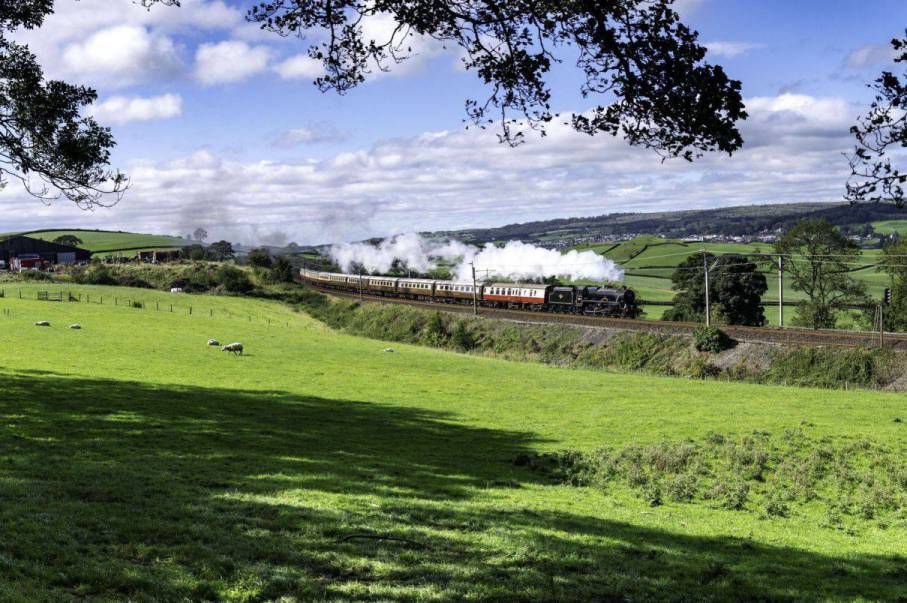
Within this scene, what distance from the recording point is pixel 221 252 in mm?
186500

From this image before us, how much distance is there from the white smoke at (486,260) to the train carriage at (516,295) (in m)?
8.16

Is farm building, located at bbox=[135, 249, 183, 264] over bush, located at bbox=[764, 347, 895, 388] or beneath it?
over

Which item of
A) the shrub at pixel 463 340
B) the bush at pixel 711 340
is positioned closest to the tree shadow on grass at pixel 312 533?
the bush at pixel 711 340

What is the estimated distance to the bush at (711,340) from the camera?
183 feet

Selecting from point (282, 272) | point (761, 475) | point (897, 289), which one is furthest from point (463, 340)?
point (282, 272)

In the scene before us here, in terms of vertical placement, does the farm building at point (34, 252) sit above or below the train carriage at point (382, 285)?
above

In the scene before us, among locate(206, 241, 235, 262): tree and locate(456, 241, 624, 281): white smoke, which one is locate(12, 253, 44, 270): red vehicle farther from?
locate(456, 241, 624, 281): white smoke

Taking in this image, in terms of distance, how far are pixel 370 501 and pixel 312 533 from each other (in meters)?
3.09

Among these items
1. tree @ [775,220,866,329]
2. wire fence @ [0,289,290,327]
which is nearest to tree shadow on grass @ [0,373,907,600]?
wire fence @ [0,289,290,327]

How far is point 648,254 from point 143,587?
600 feet

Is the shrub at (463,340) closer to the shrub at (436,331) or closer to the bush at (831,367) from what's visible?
the shrub at (436,331)

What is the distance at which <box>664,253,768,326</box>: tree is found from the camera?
7925 centimetres

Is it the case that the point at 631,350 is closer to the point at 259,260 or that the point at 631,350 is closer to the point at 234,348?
the point at 234,348

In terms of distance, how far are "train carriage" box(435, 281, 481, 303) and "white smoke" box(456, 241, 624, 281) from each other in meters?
17.0
